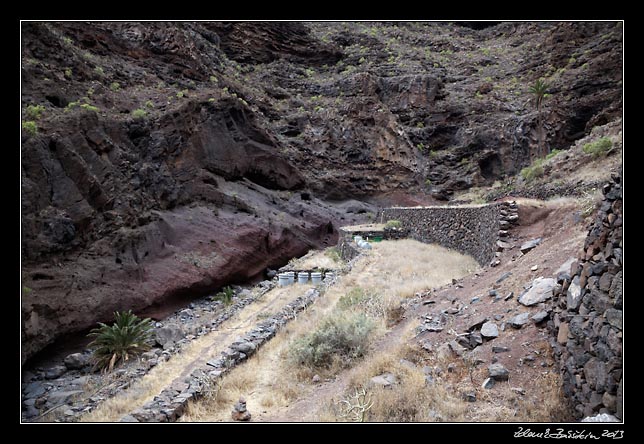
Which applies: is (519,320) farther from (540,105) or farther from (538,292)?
(540,105)

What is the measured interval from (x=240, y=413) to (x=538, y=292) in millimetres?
5232

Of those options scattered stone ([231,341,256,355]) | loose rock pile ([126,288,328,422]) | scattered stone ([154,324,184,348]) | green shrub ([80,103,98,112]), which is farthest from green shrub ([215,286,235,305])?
green shrub ([80,103,98,112])

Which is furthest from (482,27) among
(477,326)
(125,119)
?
(477,326)

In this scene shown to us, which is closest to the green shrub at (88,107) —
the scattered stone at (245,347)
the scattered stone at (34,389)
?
the scattered stone at (34,389)

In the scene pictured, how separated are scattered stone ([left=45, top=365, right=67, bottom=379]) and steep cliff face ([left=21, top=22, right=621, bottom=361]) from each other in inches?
49.0

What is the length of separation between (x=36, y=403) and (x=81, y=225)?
35.0ft

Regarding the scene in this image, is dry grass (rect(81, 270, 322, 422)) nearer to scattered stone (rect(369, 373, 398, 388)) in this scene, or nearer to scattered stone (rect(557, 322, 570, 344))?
scattered stone (rect(369, 373, 398, 388))

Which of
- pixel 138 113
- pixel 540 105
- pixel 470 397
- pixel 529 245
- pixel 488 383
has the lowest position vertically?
pixel 470 397

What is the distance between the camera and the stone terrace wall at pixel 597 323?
3.75 metres

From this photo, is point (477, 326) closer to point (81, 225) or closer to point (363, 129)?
point (81, 225)

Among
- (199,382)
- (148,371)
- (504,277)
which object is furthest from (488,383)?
(148,371)


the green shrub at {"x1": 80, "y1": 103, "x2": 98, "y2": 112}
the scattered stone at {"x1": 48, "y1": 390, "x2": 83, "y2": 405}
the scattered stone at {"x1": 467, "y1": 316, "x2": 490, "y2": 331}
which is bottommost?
the scattered stone at {"x1": 48, "y1": 390, "x2": 83, "y2": 405}

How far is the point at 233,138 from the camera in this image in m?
34.0

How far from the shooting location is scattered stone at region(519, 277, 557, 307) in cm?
624
